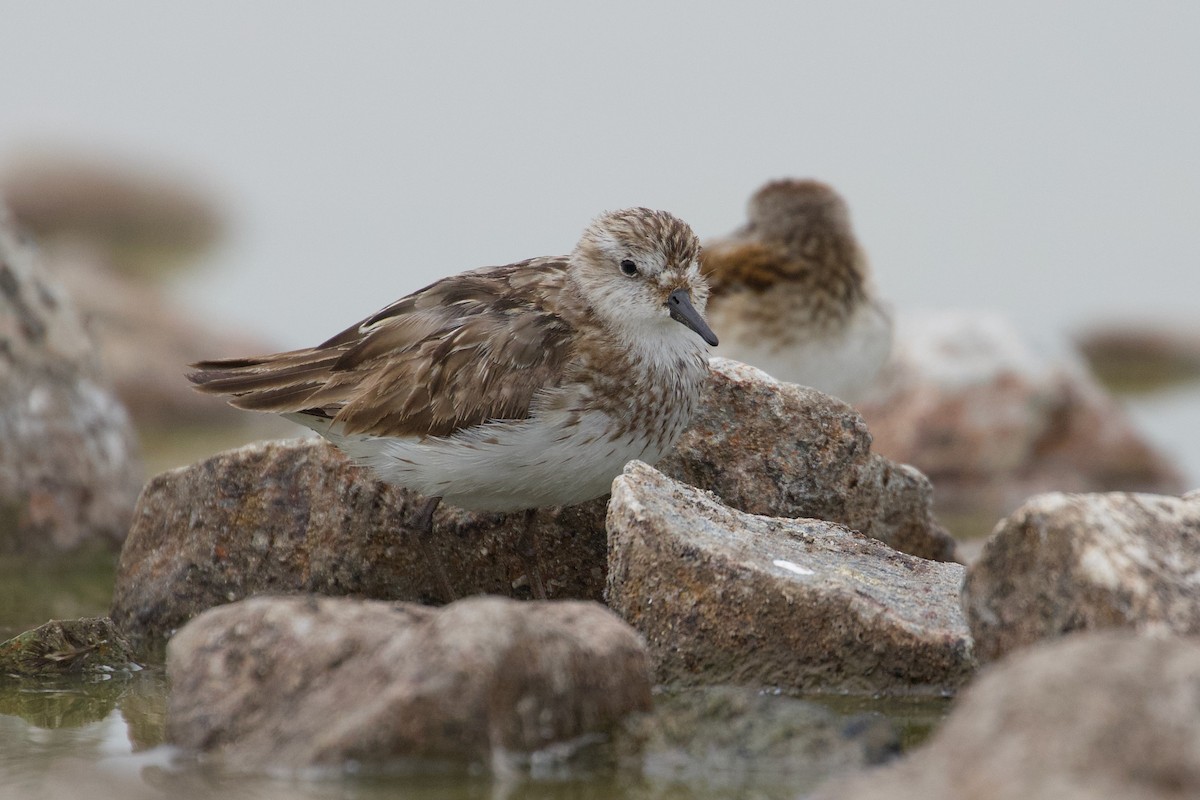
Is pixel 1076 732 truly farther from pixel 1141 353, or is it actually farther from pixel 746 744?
pixel 1141 353

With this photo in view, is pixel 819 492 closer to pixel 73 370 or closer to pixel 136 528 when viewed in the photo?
pixel 136 528

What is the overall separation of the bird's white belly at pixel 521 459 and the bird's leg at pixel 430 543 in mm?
233

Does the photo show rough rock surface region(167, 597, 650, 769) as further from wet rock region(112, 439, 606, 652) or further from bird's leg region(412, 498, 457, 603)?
wet rock region(112, 439, 606, 652)

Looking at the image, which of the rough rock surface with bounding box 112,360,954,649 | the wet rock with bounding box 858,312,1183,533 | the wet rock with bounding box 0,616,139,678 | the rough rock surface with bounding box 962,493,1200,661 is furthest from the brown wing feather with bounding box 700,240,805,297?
the rough rock surface with bounding box 962,493,1200,661

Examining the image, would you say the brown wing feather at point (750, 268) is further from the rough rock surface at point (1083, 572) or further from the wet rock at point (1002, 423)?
the rough rock surface at point (1083, 572)

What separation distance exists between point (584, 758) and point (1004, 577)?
60.5 inches

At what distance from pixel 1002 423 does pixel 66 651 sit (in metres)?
9.65

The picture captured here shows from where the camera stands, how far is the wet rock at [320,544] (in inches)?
292

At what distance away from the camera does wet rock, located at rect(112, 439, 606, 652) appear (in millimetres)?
7414

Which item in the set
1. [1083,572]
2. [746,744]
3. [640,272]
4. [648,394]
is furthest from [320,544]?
[1083,572]

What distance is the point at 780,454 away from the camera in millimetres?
7445

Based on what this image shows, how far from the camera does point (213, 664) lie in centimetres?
519

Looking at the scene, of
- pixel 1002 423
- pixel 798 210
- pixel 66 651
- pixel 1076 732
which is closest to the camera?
pixel 1076 732

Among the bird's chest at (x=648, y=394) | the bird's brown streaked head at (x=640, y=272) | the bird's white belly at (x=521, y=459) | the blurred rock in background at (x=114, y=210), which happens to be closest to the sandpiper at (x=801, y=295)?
the bird's brown streaked head at (x=640, y=272)
